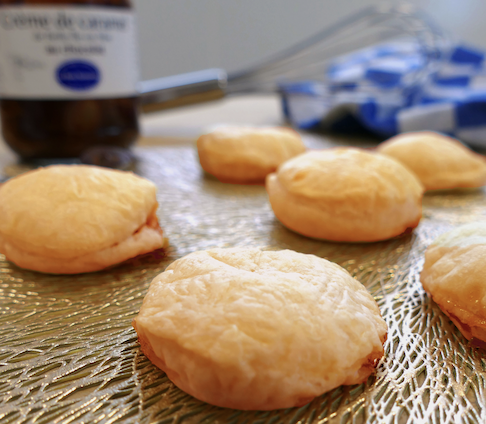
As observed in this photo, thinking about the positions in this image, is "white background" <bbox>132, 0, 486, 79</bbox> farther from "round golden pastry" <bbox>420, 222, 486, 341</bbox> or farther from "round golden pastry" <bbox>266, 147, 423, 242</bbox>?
"round golden pastry" <bbox>420, 222, 486, 341</bbox>

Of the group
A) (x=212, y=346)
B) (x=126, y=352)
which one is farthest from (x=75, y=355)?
(x=212, y=346)

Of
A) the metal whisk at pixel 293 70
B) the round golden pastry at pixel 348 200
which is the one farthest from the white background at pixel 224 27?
the round golden pastry at pixel 348 200

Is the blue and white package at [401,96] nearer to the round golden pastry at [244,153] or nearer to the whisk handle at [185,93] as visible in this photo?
the whisk handle at [185,93]

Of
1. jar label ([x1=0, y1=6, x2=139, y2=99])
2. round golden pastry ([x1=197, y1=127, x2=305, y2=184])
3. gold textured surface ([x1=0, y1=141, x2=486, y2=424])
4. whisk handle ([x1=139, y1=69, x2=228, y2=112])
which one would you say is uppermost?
jar label ([x1=0, y1=6, x2=139, y2=99])

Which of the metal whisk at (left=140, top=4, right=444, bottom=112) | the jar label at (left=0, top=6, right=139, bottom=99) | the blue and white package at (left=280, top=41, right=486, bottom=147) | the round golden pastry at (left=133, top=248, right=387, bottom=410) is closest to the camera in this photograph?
the round golden pastry at (left=133, top=248, right=387, bottom=410)

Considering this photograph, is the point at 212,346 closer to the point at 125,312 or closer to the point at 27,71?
the point at 125,312

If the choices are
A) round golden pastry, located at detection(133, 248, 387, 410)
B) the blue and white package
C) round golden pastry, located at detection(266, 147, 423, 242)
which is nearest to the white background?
the blue and white package

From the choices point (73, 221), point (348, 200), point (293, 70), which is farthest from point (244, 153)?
point (293, 70)
